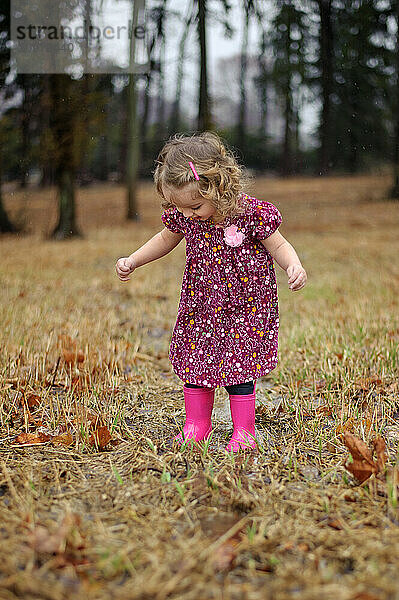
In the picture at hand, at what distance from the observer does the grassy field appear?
1469mm

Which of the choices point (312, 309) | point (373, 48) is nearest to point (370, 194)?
point (373, 48)

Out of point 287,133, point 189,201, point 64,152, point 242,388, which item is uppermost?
point 287,133

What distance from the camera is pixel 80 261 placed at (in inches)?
310

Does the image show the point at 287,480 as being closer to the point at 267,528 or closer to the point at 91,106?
the point at 267,528

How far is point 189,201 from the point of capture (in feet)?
7.38

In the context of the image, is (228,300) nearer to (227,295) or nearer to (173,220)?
(227,295)

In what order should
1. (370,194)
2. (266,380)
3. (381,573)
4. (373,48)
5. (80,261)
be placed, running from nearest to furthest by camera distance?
(381,573) < (266,380) < (80,261) < (373,48) < (370,194)

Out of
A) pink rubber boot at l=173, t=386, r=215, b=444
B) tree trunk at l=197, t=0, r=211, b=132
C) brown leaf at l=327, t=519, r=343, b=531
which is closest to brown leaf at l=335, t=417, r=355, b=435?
pink rubber boot at l=173, t=386, r=215, b=444

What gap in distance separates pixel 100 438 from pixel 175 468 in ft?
1.18

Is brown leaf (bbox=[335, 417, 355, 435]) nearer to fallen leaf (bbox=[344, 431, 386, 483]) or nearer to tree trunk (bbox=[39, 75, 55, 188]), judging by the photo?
fallen leaf (bbox=[344, 431, 386, 483])

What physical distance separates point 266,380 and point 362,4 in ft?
23.6

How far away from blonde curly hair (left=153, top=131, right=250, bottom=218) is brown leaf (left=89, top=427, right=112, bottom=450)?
0.95 metres

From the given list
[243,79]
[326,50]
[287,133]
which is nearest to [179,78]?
[243,79]

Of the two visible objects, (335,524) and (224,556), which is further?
(335,524)
